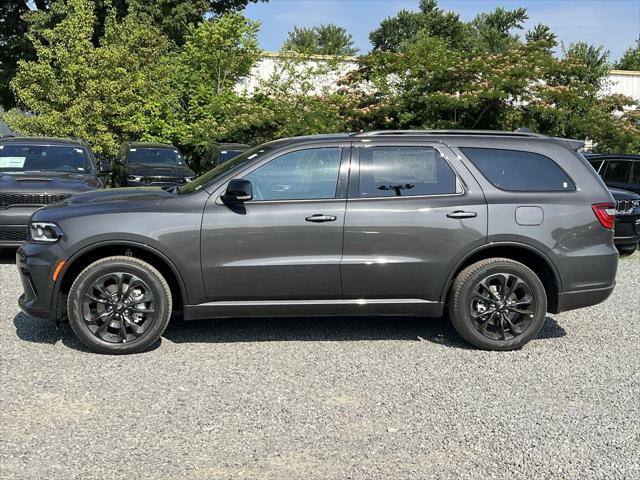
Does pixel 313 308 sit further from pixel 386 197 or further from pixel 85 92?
pixel 85 92

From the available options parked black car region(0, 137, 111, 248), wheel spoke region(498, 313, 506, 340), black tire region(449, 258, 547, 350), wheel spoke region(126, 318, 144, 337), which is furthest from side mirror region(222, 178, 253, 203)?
parked black car region(0, 137, 111, 248)

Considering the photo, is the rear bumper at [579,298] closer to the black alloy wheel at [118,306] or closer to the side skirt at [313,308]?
the side skirt at [313,308]

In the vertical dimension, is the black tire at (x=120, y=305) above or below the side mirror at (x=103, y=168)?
below

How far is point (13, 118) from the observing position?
2047 centimetres

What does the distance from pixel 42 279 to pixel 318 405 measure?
2.47 m

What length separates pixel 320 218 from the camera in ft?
17.3

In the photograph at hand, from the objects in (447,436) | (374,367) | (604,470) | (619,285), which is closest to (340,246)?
(374,367)

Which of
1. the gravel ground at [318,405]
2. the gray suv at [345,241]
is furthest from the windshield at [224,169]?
the gravel ground at [318,405]

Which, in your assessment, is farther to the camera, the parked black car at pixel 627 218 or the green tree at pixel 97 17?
the green tree at pixel 97 17

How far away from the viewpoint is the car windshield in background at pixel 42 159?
32.4 feet

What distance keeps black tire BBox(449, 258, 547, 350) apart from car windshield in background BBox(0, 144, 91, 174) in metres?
6.86

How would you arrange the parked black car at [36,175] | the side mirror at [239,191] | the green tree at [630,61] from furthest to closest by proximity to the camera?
the green tree at [630,61]
the parked black car at [36,175]
the side mirror at [239,191]

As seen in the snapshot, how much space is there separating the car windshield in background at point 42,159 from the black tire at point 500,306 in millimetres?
6864

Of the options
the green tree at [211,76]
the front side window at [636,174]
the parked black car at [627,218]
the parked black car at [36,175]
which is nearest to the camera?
the parked black car at [36,175]
